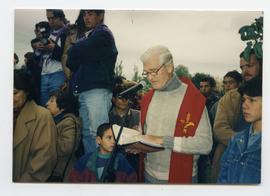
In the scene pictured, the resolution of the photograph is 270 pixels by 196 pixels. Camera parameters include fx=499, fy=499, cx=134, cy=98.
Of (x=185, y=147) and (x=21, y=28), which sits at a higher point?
(x=21, y=28)

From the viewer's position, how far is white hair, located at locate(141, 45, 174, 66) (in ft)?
7.86

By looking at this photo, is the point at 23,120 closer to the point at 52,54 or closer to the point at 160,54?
the point at 52,54

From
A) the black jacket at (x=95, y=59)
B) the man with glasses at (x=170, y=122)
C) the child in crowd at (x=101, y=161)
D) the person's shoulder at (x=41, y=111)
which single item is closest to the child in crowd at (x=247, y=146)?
the man with glasses at (x=170, y=122)

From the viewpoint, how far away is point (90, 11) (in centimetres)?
238

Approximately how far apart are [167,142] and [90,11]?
0.73 metres

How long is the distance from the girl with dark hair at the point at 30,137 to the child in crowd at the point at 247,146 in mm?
848

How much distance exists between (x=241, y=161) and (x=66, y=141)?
2.80 ft

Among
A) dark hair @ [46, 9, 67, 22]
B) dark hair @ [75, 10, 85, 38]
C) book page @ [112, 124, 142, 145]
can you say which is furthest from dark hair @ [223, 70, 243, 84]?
dark hair @ [46, 9, 67, 22]

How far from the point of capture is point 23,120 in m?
2.39

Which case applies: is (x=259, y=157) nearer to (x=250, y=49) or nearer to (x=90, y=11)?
(x=250, y=49)

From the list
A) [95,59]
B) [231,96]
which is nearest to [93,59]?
[95,59]

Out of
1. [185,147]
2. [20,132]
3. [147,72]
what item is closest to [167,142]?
[185,147]
